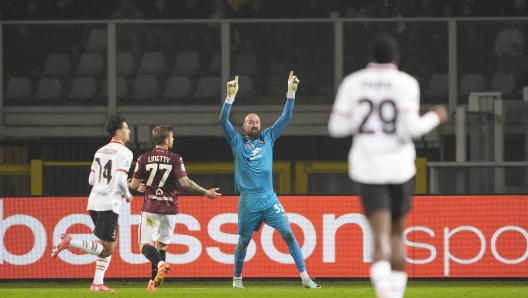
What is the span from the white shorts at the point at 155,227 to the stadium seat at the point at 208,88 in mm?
7909

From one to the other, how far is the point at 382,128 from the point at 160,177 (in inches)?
208

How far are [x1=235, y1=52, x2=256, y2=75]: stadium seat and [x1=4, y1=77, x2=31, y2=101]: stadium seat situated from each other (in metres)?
3.89

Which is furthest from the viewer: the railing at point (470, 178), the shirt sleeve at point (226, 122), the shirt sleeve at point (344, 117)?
the railing at point (470, 178)

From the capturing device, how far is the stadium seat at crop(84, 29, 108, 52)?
64.7ft

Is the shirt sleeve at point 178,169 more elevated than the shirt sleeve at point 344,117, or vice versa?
the shirt sleeve at point 344,117

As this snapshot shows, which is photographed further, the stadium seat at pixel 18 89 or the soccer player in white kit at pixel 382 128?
the stadium seat at pixel 18 89

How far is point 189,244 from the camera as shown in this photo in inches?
575

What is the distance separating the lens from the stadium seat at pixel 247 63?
19.6 meters

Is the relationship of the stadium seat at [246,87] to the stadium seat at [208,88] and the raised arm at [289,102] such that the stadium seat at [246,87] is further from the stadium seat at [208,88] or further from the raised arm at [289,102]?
the raised arm at [289,102]

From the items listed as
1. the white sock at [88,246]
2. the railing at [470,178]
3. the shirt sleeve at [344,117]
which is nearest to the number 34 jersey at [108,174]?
the white sock at [88,246]

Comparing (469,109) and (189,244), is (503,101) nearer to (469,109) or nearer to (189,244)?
(469,109)

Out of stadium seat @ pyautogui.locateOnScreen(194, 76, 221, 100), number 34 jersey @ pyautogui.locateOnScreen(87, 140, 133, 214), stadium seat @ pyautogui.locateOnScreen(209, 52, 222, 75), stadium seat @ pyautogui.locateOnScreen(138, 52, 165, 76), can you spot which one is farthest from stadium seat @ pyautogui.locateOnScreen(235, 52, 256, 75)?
number 34 jersey @ pyautogui.locateOnScreen(87, 140, 133, 214)

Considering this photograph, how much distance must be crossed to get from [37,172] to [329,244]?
5579 millimetres

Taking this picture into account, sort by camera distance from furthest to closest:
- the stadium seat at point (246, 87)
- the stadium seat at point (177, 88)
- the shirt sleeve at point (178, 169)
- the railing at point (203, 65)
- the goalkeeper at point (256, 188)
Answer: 1. the stadium seat at point (177, 88)
2. the stadium seat at point (246, 87)
3. the railing at point (203, 65)
4. the goalkeeper at point (256, 188)
5. the shirt sleeve at point (178, 169)
